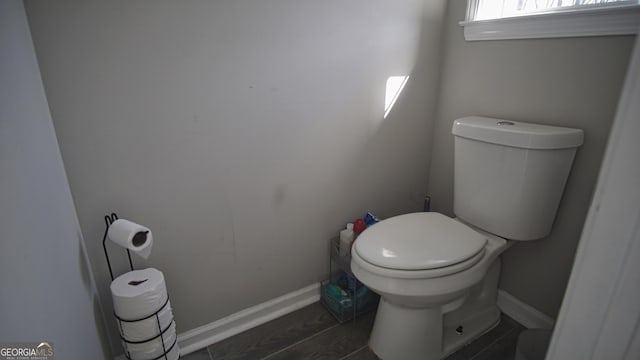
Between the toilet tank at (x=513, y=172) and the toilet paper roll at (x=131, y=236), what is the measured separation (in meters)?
1.17

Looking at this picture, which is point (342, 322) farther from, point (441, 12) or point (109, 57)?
point (441, 12)

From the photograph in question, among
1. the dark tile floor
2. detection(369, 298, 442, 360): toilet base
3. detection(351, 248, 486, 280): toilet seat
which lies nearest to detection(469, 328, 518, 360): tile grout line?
the dark tile floor

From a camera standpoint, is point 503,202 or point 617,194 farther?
point 503,202

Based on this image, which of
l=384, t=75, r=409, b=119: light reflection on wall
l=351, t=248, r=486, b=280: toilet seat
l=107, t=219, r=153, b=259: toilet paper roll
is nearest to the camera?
l=107, t=219, r=153, b=259: toilet paper roll

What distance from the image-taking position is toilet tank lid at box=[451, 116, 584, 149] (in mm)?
1086

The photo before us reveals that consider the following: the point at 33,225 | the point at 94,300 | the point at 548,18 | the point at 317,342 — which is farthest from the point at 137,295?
the point at 548,18

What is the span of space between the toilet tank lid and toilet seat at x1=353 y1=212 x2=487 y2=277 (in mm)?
347

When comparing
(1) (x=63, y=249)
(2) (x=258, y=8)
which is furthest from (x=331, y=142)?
(1) (x=63, y=249)

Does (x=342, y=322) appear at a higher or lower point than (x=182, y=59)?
lower

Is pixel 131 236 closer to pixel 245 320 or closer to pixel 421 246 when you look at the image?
pixel 245 320

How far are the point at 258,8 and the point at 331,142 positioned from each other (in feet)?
1.87

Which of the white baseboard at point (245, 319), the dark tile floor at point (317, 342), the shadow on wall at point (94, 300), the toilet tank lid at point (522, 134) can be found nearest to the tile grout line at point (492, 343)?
the dark tile floor at point (317, 342)

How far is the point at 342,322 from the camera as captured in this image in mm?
1442

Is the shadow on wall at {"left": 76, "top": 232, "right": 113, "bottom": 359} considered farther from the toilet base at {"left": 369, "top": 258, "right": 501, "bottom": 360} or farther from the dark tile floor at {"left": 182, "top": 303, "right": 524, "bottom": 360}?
the toilet base at {"left": 369, "top": 258, "right": 501, "bottom": 360}
